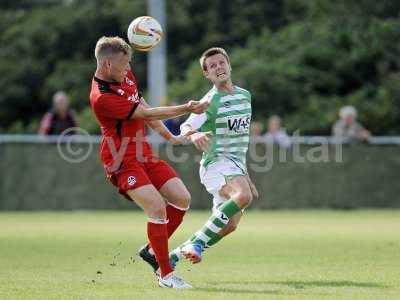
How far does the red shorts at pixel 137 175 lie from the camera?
407 inches

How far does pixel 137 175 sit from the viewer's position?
10359 millimetres

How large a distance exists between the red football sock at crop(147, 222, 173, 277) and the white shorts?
121cm

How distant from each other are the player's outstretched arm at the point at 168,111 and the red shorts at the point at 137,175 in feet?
1.41

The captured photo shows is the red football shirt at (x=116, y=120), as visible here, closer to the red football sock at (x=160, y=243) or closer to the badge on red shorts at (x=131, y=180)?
the badge on red shorts at (x=131, y=180)

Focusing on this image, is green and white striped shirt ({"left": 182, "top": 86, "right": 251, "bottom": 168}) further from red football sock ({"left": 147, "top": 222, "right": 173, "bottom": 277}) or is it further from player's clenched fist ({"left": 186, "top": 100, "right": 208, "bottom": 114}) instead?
red football sock ({"left": 147, "top": 222, "right": 173, "bottom": 277})

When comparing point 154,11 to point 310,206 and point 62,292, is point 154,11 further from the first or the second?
point 62,292

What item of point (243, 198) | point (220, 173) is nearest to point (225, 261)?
point (220, 173)

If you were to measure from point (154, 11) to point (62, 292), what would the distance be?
17.8 meters

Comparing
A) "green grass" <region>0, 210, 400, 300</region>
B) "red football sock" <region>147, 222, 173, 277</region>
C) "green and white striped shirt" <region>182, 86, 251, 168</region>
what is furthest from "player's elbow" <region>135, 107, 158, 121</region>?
"green grass" <region>0, 210, 400, 300</region>

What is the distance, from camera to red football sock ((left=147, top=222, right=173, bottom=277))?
10.2m

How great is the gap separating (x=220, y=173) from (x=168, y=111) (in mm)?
1274

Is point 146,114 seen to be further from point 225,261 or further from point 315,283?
point 225,261

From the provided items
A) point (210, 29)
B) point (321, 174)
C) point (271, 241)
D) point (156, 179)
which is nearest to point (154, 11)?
point (321, 174)

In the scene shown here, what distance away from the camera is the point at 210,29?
122 feet
